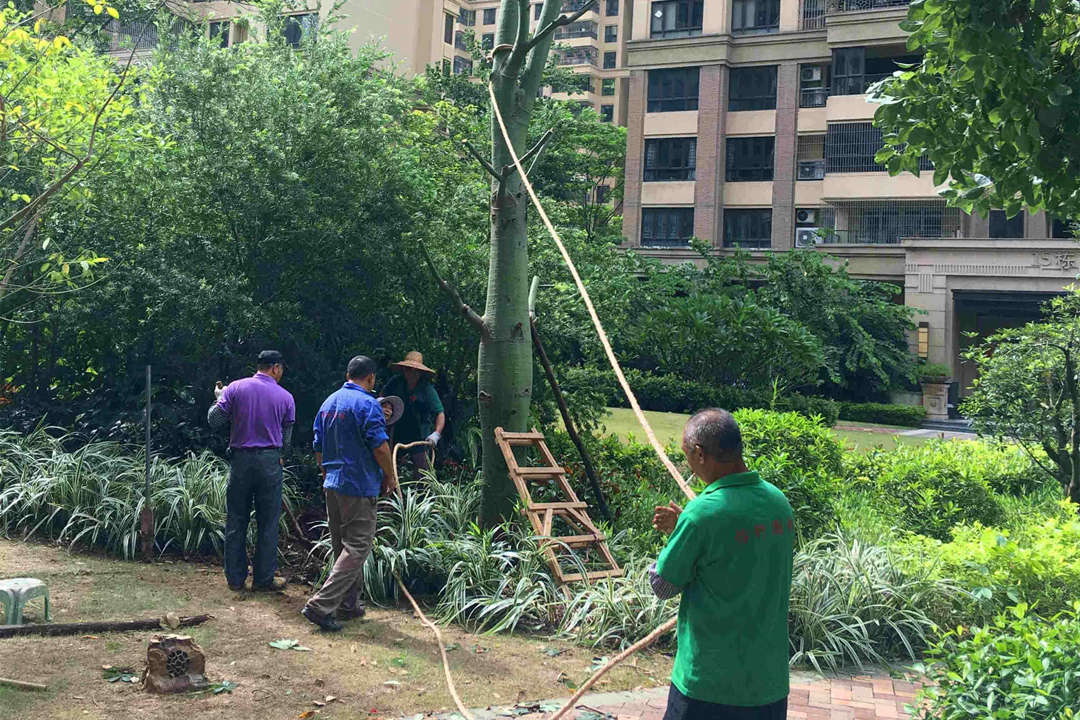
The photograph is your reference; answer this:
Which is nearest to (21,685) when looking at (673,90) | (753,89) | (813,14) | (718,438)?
(718,438)

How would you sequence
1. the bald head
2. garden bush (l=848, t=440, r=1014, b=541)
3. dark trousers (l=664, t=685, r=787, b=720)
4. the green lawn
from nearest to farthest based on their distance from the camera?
dark trousers (l=664, t=685, r=787, b=720), the bald head, garden bush (l=848, t=440, r=1014, b=541), the green lawn

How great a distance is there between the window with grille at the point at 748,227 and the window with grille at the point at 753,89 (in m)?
3.89

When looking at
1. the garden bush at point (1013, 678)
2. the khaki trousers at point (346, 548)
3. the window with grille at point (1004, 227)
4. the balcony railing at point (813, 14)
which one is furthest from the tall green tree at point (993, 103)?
the balcony railing at point (813, 14)

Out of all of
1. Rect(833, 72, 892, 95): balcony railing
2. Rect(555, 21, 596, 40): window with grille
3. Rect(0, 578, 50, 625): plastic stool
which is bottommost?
Rect(0, 578, 50, 625): plastic stool

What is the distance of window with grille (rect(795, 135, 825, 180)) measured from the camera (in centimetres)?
3894

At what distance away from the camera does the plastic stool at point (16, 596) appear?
21.5 ft

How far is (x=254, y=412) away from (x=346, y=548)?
4.49 feet

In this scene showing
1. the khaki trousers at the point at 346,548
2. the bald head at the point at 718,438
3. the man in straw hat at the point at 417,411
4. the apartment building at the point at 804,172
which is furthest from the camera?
the apartment building at the point at 804,172

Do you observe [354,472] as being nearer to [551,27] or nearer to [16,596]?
[16,596]

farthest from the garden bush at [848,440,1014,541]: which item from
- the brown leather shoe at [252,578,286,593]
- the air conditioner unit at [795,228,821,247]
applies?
the air conditioner unit at [795,228,821,247]

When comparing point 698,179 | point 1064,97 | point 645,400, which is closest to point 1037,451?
point 1064,97

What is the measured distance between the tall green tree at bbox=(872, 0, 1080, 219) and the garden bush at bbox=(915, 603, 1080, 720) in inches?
111

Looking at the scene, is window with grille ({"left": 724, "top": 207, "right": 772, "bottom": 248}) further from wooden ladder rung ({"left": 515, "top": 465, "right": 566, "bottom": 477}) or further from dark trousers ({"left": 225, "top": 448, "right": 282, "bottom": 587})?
dark trousers ({"left": 225, "top": 448, "right": 282, "bottom": 587})

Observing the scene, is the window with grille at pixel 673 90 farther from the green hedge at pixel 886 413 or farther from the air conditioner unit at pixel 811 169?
the green hedge at pixel 886 413
